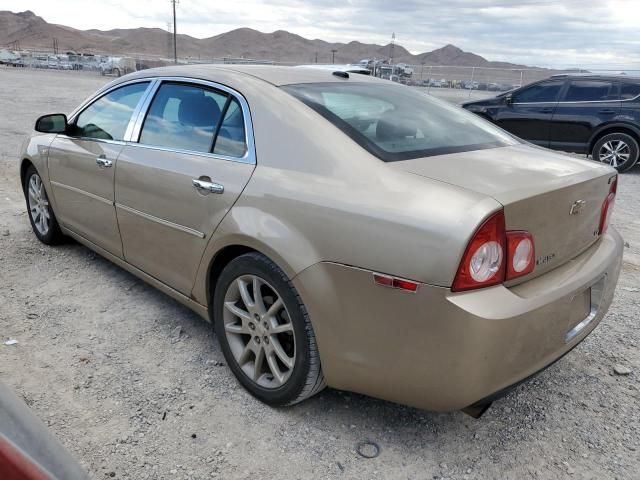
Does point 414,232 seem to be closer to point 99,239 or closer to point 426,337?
point 426,337

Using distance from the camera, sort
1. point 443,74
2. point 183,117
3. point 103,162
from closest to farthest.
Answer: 1. point 183,117
2. point 103,162
3. point 443,74

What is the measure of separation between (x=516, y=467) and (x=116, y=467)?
1.68 meters

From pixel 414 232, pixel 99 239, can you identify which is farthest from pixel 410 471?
pixel 99 239

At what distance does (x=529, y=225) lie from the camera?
2.08 metres

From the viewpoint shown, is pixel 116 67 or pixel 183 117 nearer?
pixel 183 117

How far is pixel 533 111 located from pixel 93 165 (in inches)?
338

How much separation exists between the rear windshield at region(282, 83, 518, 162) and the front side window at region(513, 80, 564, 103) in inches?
300

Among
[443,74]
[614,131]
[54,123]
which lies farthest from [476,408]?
[443,74]

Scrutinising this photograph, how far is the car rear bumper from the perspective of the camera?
75.7 inches

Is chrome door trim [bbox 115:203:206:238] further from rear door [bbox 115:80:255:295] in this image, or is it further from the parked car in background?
the parked car in background

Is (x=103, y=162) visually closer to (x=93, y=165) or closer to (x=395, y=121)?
(x=93, y=165)

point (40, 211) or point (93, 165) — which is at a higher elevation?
point (93, 165)

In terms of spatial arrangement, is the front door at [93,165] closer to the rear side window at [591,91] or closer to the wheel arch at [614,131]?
the wheel arch at [614,131]

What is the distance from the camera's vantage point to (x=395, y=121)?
274cm
